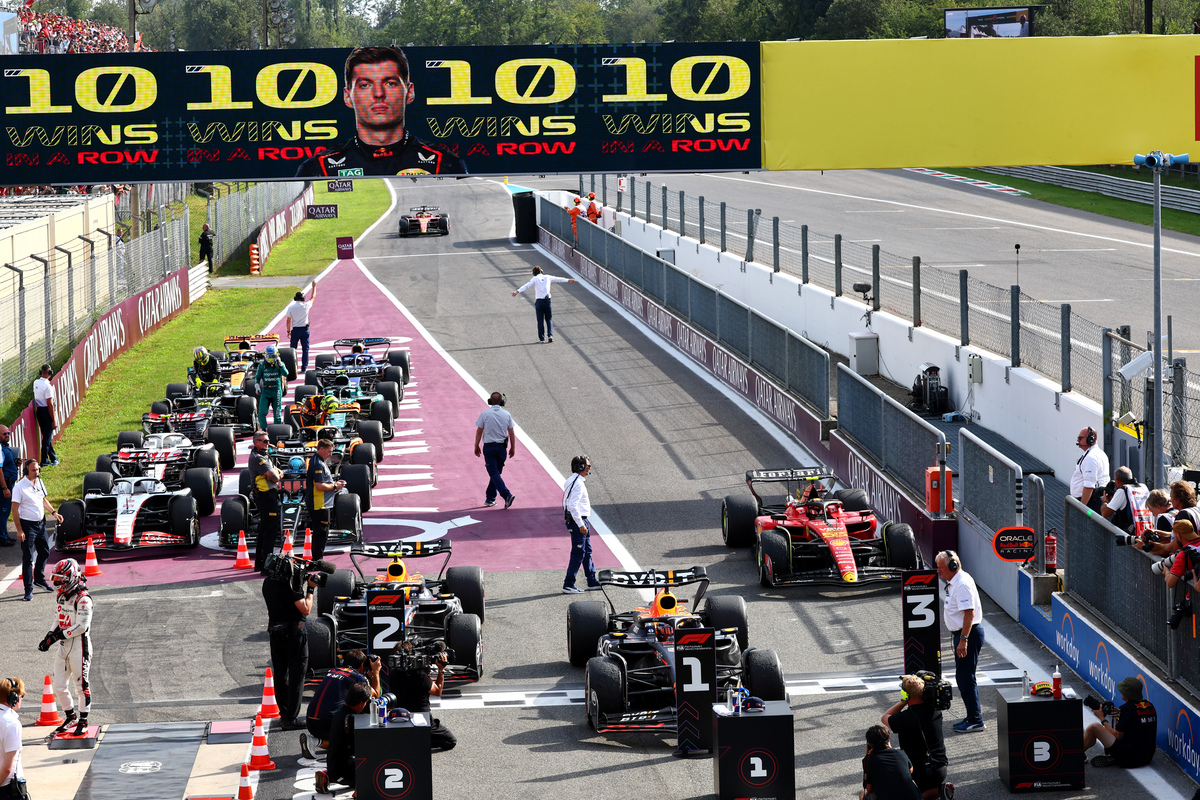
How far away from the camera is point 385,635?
40.3 feet

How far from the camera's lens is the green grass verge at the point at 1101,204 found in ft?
143

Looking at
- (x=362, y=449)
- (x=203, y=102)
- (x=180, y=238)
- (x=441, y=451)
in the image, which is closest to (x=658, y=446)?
(x=441, y=451)

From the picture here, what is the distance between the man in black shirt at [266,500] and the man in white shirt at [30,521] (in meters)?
2.21

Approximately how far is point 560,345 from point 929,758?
852 inches

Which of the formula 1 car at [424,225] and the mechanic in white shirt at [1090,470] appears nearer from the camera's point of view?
the mechanic in white shirt at [1090,470]

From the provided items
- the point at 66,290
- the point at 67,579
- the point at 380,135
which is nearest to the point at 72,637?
the point at 67,579

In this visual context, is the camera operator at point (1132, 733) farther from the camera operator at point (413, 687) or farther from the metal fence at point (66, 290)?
the metal fence at point (66, 290)

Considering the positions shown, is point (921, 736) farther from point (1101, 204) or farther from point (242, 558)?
point (1101, 204)

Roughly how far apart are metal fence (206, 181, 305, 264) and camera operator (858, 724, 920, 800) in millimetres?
36530

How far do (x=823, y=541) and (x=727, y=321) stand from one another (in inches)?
451

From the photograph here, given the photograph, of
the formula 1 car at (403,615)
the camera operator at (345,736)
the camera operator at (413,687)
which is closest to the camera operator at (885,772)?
the camera operator at (345,736)

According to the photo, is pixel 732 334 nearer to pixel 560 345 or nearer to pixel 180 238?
pixel 560 345

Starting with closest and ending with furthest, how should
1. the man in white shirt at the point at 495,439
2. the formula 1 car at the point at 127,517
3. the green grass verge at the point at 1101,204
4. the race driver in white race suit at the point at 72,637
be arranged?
the race driver in white race suit at the point at 72,637, the formula 1 car at the point at 127,517, the man in white shirt at the point at 495,439, the green grass verge at the point at 1101,204

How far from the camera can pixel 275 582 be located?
12.1 m
